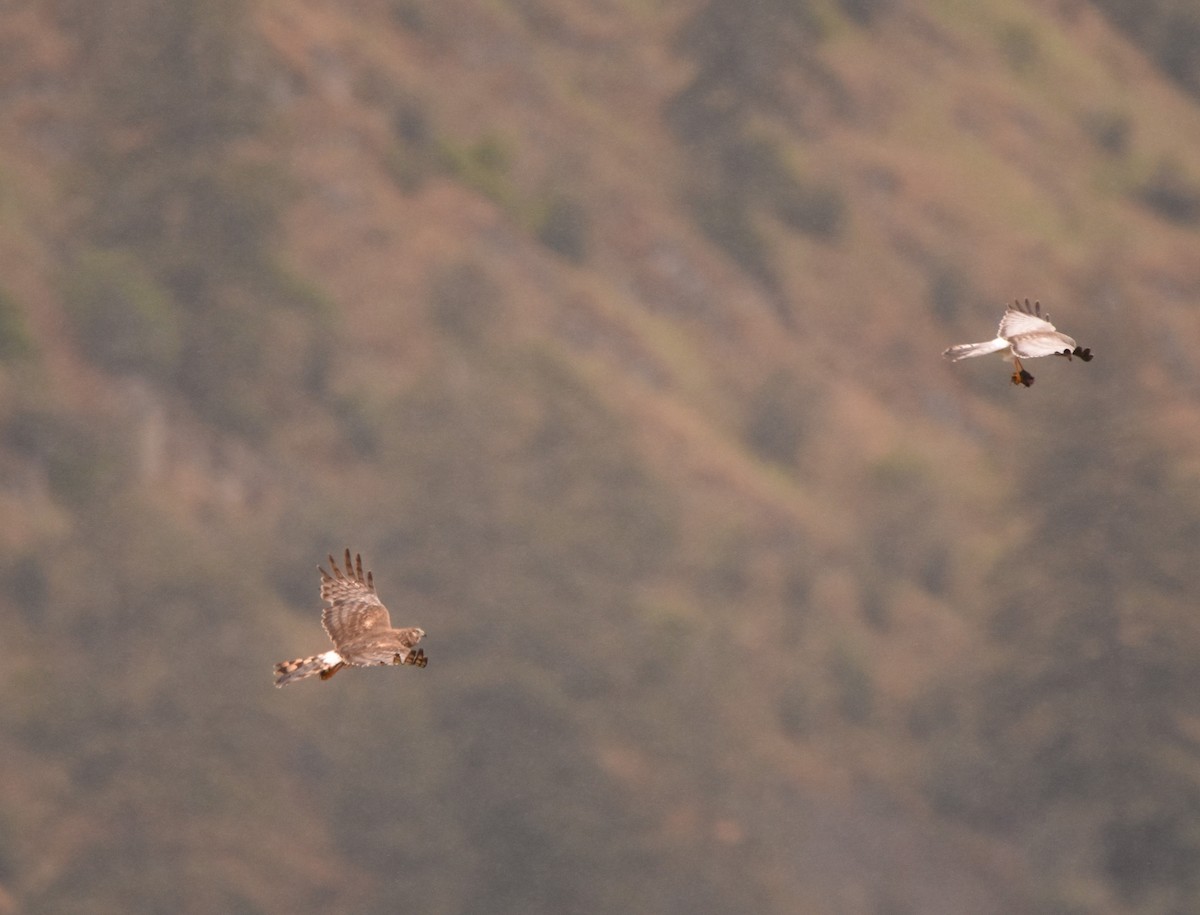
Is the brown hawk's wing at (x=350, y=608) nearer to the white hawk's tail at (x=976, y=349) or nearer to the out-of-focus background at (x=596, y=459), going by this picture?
the white hawk's tail at (x=976, y=349)

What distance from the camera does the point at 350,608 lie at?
83.1 feet

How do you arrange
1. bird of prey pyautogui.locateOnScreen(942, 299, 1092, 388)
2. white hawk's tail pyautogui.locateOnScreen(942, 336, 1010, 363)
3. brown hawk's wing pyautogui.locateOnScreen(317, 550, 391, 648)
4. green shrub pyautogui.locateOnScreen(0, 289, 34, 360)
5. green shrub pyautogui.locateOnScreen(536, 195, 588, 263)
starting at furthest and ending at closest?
green shrub pyautogui.locateOnScreen(536, 195, 588, 263)
green shrub pyautogui.locateOnScreen(0, 289, 34, 360)
brown hawk's wing pyautogui.locateOnScreen(317, 550, 391, 648)
bird of prey pyautogui.locateOnScreen(942, 299, 1092, 388)
white hawk's tail pyautogui.locateOnScreen(942, 336, 1010, 363)

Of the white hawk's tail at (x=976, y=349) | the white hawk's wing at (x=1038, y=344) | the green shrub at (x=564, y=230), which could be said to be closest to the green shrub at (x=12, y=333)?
the green shrub at (x=564, y=230)

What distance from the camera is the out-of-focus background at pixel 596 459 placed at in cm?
7056

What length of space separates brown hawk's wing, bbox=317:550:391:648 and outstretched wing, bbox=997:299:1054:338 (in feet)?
22.0

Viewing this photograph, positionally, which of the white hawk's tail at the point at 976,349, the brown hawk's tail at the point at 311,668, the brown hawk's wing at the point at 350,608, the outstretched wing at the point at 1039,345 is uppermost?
the brown hawk's wing at the point at 350,608

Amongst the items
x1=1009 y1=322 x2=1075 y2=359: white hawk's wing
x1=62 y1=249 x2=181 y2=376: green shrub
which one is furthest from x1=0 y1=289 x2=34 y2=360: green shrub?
x1=1009 y1=322 x2=1075 y2=359: white hawk's wing

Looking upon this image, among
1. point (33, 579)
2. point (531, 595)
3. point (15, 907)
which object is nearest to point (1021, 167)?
point (531, 595)

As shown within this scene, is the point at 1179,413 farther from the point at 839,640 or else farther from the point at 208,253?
the point at 208,253

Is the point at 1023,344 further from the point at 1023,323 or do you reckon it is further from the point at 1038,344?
the point at 1023,323

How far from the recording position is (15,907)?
63875mm

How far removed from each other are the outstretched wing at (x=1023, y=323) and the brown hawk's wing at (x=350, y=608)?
264 inches

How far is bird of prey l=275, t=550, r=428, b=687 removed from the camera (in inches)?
903

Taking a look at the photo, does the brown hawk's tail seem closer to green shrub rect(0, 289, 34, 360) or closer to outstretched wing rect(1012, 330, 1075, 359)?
outstretched wing rect(1012, 330, 1075, 359)
